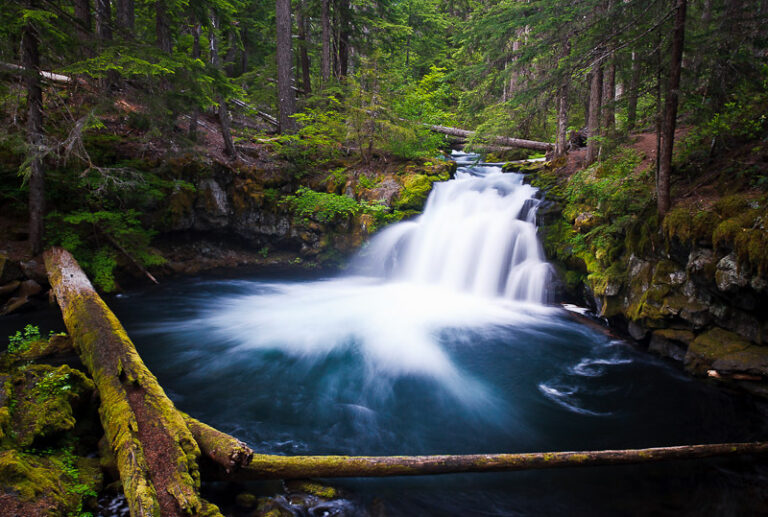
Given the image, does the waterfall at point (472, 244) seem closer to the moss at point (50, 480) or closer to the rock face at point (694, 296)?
the rock face at point (694, 296)

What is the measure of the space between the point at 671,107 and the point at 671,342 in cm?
389

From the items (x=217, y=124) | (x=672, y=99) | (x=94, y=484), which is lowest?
(x=94, y=484)

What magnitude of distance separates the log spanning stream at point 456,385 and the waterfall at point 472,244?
6cm

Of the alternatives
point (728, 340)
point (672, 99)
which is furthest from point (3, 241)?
point (728, 340)

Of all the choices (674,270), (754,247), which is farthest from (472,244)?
(754,247)

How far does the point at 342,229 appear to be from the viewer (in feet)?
38.9

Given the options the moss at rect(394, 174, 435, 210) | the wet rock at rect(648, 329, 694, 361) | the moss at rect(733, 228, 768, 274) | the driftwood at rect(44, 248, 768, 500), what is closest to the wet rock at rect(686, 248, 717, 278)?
the moss at rect(733, 228, 768, 274)

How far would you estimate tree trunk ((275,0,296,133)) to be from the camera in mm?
12562

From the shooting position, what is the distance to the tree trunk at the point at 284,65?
495 inches

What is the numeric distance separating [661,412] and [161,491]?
5.99m

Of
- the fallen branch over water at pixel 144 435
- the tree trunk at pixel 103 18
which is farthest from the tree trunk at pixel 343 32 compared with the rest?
the fallen branch over water at pixel 144 435

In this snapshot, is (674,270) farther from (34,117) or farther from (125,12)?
(125,12)

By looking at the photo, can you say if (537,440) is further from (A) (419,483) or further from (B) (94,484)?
(B) (94,484)

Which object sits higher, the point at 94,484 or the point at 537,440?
the point at 94,484
